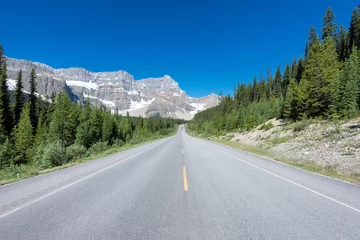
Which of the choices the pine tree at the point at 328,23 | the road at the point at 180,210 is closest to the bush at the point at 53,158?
the road at the point at 180,210

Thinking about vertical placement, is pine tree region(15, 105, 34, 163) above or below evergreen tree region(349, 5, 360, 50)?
below

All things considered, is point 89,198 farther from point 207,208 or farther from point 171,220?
point 207,208

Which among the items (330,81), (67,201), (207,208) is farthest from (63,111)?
(330,81)

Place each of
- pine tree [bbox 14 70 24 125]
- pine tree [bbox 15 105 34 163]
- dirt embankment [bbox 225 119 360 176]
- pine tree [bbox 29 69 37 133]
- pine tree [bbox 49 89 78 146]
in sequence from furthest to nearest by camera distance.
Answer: pine tree [bbox 29 69 37 133]
pine tree [bbox 14 70 24 125]
pine tree [bbox 49 89 78 146]
pine tree [bbox 15 105 34 163]
dirt embankment [bbox 225 119 360 176]

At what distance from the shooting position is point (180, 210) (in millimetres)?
4648

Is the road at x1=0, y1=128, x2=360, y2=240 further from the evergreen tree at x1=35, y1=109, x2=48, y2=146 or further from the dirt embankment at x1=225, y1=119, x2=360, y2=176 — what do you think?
the evergreen tree at x1=35, y1=109, x2=48, y2=146

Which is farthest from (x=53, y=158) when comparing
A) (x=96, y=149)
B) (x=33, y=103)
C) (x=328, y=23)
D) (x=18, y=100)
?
(x=328, y=23)

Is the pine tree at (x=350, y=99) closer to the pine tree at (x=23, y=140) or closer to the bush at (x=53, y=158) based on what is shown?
the bush at (x=53, y=158)

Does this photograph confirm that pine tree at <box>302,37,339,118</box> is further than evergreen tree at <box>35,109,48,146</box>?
No

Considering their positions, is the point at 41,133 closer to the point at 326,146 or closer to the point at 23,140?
the point at 23,140

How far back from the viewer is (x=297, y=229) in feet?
12.5

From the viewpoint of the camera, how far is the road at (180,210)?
364cm

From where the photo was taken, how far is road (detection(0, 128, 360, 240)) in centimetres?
364

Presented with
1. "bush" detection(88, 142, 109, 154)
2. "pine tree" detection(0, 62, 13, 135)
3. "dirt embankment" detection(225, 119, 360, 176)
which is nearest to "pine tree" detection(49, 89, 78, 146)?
"pine tree" detection(0, 62, 13, 135)
